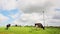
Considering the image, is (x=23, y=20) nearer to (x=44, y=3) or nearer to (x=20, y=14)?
(x=20, y=14)

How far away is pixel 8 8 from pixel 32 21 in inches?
25.6

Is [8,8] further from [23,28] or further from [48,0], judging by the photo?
[48,0]

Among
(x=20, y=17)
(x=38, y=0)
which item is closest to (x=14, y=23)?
(x=20, y=17)

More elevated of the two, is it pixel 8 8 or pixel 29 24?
pixel 8 8

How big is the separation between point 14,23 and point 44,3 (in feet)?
2.78

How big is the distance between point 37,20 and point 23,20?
1.07ft

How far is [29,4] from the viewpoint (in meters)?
3.89

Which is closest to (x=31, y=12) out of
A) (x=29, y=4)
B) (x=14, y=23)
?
(x=29, y=4)

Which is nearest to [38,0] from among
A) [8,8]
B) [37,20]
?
[37,20]

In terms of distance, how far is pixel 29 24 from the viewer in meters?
3.86

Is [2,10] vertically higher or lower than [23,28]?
higher

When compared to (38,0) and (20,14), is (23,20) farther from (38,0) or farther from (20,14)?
(38,0)

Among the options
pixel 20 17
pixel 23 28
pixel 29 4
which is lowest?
pixel 23 28

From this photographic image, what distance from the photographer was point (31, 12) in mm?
3869
